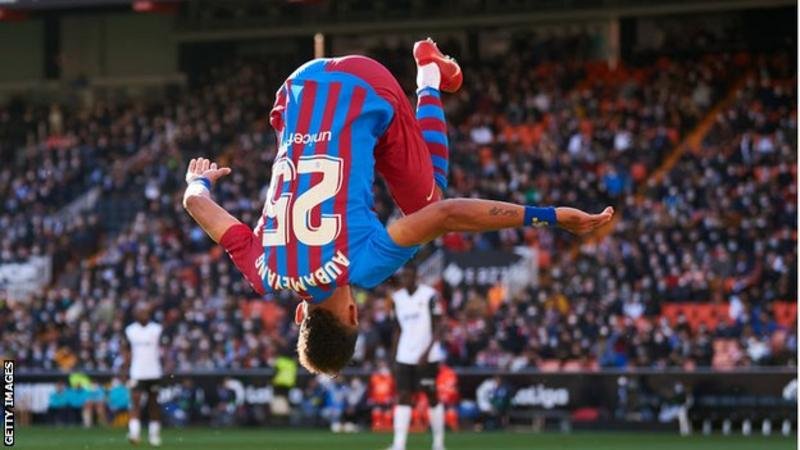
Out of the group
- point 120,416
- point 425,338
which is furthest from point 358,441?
point 120,416

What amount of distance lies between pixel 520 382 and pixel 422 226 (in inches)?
685

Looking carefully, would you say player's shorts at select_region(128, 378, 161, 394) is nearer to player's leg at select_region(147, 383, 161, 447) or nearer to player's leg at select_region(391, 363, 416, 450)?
player's leg at select_region(147, 383, 161, 447)

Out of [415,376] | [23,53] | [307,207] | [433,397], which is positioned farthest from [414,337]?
[23,53]

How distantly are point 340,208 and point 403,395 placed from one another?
1089 centimetres

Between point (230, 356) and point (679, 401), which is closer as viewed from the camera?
point (679, 401)

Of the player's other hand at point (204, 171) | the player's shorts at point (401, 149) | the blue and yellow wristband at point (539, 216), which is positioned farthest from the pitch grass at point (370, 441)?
the blue and yellow wristband at point (539, 216)

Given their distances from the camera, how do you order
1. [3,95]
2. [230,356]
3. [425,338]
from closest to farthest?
1. [425,338]
2. [230,356]
3. [3,95]

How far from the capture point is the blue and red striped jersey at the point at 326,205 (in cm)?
862

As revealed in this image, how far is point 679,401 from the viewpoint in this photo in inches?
973

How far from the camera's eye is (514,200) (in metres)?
32.1

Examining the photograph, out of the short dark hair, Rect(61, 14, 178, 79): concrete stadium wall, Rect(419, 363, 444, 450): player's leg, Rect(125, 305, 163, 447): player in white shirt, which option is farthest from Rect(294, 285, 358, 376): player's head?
Rect(61, 14, 178, 79): concrete stadium wall

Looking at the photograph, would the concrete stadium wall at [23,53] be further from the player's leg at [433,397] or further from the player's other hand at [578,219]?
the player's other hand at [578,219]

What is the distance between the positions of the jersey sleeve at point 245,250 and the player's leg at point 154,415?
42.9 ft

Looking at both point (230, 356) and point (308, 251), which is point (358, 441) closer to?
point (230, 356)
